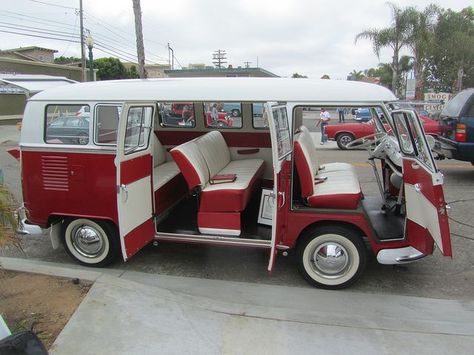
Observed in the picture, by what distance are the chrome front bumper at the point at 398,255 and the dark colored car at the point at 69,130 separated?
10.6 feet

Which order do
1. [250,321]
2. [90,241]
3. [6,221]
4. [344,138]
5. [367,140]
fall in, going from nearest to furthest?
A: [6,221], [250,321], [90,241], [367,140], [344,138]

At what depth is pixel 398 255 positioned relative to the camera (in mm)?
4363

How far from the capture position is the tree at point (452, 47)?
3005cm

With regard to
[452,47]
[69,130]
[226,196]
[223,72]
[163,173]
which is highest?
[452,47]

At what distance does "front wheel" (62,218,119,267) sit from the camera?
4.97 metres

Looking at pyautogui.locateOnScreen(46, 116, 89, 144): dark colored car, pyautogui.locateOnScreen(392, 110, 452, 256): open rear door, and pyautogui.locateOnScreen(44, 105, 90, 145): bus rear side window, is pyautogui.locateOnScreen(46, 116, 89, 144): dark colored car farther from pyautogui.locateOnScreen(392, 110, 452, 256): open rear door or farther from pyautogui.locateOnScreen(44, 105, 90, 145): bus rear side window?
pyautogui.locateOnScreen(392, 110, 452, 256): open rear door

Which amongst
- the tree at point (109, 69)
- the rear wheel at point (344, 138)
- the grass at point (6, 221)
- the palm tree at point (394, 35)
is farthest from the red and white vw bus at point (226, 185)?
the tree at point (109, 69)

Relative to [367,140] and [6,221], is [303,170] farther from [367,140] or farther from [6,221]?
[6,221]

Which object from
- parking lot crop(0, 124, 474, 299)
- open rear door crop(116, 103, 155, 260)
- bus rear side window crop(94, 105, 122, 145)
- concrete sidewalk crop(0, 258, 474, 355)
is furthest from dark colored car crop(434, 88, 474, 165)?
bus rear side window crop(94, 105, 122, 145)

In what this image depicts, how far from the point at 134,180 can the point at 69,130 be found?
98 centimetres

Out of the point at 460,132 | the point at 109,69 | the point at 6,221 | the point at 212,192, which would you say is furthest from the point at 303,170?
the point at 109,69

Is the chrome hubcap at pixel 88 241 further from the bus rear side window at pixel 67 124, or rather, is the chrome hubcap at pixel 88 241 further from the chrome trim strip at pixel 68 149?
the bus rear side window at pixel 67 124

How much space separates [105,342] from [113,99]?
2.42 meters

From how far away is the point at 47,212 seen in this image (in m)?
5.03
